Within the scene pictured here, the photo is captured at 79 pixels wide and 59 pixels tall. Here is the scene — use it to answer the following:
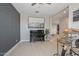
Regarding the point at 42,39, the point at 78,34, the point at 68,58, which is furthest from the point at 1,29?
the point at 42,39

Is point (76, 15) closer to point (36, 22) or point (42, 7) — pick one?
point (42, 7)

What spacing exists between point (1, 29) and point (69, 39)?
216cm

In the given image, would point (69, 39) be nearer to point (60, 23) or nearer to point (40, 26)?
point (60, 23)

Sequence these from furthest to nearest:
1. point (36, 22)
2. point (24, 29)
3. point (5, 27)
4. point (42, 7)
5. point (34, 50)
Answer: point (36, 22)
point (24, 29)
point (42, 7)
point (34, 50)
point (5, 27)

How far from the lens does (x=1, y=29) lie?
3.36 metres

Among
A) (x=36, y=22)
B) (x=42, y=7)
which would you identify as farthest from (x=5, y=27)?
(x=36, y=22)

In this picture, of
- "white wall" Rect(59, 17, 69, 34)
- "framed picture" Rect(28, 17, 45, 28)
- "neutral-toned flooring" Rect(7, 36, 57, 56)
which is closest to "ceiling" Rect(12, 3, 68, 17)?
"white wall" Rect(59, 17, 69, 34)

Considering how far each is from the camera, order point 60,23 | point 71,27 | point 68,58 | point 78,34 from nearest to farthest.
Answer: point 68,58, point 78,34, point 71,27, point 60,23

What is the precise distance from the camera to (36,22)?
8.00 m

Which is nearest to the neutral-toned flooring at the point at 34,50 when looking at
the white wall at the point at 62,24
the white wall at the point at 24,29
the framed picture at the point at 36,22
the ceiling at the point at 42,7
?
the white wall at the point at 62,24

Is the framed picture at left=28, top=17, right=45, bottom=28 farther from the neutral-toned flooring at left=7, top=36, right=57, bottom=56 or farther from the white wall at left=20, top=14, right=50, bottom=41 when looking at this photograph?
the neutral-toned flooring at left=7, top=36, right=57, bottom=56

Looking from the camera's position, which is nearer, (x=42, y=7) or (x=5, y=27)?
(x=5, y=27)

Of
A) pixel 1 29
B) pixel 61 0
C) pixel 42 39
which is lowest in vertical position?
pixel 42 39

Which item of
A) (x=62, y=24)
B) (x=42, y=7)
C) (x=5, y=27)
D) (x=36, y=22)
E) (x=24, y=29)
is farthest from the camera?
(x=36, y=22)
